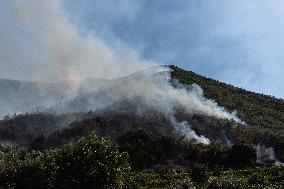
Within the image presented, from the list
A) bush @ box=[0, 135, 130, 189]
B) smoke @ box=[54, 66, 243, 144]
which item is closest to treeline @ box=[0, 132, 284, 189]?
bush @ box=[0, 135, 130, 189]

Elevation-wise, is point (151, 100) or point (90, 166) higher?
point (151, 100)

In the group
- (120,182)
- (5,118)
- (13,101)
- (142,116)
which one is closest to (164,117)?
(142,116)

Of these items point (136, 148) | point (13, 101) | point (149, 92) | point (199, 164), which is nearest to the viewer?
point (199, 164)

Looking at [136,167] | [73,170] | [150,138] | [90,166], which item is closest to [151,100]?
[150,138]

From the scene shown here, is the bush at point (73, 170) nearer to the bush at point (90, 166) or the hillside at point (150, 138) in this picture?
the bush at point (90, 166)

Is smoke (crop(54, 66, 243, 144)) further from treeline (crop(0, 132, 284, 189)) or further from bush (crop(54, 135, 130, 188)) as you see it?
bush (crop(54, 135, 130, 188))

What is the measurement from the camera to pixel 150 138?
11031 cm

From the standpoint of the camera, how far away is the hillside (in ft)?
215

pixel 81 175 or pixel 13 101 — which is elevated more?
pixel 13 101

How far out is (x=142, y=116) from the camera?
134 metres

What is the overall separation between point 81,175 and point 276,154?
170ft

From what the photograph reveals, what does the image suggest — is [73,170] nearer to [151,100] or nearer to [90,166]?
[90,166]

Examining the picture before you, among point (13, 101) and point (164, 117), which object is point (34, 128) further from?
point (13, 101)

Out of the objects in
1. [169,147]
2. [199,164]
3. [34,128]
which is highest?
[34,128]
